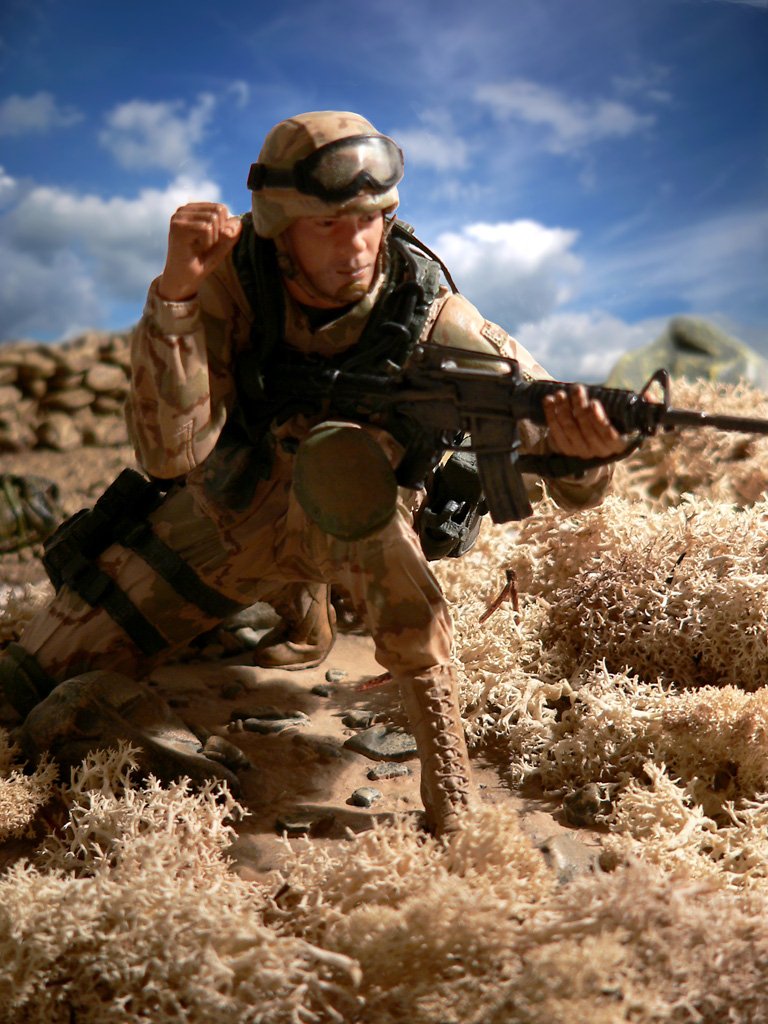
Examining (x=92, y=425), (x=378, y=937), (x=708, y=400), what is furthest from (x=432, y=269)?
(x=92, y=425)

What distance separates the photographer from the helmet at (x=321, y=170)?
1711 mm

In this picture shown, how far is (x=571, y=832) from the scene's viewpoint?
201 cm

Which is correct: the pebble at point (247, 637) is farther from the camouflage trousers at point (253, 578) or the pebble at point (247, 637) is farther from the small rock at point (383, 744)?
the small rock at point (383, 744)

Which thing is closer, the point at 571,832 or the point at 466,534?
the point at 571,832

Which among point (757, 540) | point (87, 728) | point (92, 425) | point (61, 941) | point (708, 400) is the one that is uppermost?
point (92, 425)

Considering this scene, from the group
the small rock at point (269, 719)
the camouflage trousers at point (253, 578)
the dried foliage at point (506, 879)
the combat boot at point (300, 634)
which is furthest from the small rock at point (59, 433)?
the dried foliage at point (506, 879)

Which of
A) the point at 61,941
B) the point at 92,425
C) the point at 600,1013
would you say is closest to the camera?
the point at 600,1013

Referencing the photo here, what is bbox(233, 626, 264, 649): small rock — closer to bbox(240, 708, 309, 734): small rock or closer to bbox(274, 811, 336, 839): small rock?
Result: bbox(240, 708, 309, 734): small rock

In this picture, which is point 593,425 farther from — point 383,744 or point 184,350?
point 383,744

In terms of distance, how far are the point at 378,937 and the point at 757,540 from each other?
1.53 m

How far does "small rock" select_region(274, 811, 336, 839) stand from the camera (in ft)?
6.57

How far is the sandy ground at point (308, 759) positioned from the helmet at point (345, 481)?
0.52 metres

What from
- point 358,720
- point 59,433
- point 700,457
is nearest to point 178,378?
point 358,720

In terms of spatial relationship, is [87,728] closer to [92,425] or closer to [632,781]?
[632,781]
